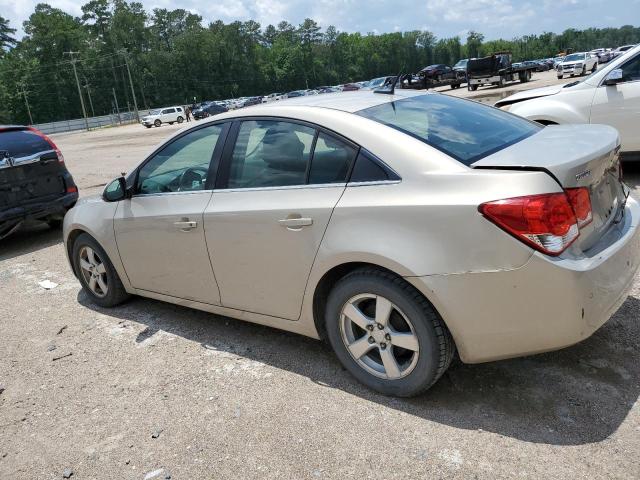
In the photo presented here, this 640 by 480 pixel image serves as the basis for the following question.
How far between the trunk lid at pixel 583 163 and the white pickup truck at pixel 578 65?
4779 centimetres

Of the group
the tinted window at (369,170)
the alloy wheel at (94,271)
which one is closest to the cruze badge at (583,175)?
the tinted window at (369,170)

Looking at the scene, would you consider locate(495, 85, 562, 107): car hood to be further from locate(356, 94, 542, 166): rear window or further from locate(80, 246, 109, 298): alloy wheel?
locate(80, 246, 109, 298): alloy wheel

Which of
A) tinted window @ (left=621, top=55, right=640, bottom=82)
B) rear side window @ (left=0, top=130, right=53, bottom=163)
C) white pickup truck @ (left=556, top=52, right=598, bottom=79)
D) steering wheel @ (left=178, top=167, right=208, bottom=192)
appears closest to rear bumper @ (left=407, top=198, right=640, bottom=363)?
steering wheel @ (left=178, top=167, right=208, bottom=192)

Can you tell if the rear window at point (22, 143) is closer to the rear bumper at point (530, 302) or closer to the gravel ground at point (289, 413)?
the gravel ground at point (289, 413)

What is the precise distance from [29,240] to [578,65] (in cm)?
4745

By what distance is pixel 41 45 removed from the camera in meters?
106

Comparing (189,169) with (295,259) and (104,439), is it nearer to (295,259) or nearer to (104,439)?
(295,259)

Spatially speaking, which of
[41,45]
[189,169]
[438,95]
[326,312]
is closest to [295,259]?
[326,312]

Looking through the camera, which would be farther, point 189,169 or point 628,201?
point 189,169

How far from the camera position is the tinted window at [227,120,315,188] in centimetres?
323

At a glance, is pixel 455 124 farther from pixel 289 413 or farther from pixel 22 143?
pixel 22 143

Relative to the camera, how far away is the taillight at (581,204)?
255cm

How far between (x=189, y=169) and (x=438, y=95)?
1855 mm

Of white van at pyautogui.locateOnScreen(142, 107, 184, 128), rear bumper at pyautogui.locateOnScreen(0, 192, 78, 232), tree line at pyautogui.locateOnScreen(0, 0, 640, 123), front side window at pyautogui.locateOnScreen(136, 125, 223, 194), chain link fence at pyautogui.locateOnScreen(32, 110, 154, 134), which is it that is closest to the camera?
front side window at pyautogui.locateOnScreen(136, 125, 223, 194)
